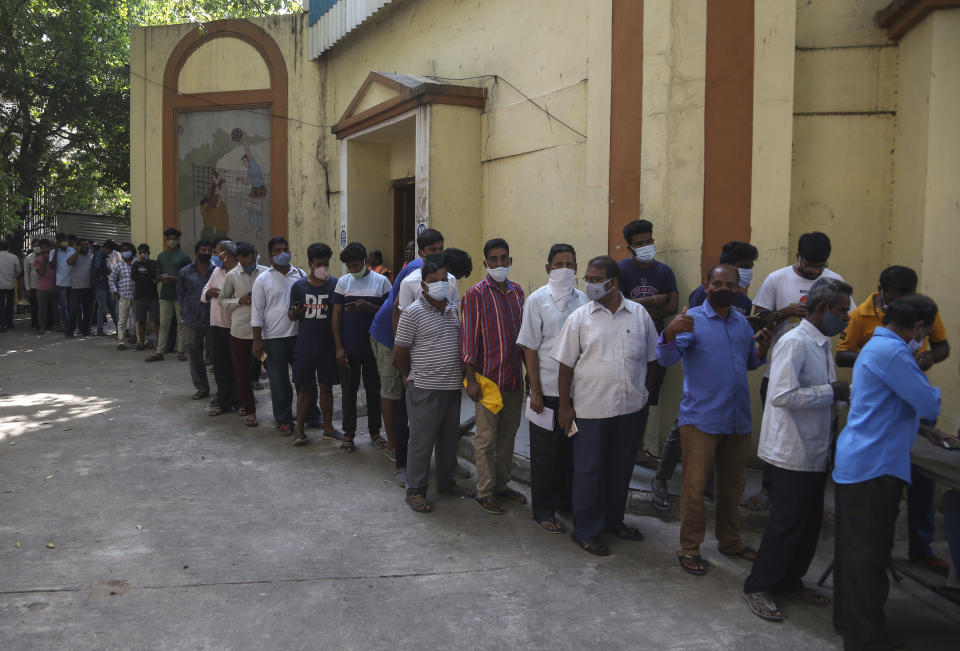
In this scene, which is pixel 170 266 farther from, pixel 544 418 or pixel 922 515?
pixel 922 515

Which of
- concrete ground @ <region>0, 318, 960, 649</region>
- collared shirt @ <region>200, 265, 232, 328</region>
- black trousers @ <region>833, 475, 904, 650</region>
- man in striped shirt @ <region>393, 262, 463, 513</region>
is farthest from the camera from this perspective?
collared shirt @ <region>200, 265, 232, 328</region>

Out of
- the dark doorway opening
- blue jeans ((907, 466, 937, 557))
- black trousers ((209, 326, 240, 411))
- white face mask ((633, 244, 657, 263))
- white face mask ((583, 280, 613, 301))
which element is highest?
the dark doorway opening

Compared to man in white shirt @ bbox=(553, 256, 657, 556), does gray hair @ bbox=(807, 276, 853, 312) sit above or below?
above

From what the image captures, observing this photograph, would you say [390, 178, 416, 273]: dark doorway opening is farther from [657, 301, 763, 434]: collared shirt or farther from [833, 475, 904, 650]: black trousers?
[833, 475, 904, 650]: black trousers

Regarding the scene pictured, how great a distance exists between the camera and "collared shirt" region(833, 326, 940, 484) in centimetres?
307

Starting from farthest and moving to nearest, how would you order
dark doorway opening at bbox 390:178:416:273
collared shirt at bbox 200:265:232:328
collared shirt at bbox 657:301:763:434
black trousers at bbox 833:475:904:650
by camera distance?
dark doorway opening at bbox 390:178:416:273 → collared shirt at bbox 200:265:232:328 → collared shirt at bbox 657:301:763:434 → black trousers at bbox 833:475:904:650

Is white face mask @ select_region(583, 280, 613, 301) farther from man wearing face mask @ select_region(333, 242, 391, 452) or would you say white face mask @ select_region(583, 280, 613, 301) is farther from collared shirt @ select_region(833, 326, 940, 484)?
man wearing face mask @ select_region(333, 242, 391, 452)

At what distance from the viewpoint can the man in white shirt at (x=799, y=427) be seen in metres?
3.57

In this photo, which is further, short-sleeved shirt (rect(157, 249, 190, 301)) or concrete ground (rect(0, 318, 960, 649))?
short-sleeved shirt (rect(157, 249, 190, 301))

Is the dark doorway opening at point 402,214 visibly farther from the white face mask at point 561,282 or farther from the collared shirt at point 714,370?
the collared shirt at point 714,370

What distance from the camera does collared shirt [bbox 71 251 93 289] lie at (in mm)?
13820

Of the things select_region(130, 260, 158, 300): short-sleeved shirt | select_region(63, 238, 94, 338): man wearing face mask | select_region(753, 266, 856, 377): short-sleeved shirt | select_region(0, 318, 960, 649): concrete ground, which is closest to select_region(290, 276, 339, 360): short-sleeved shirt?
select_region(0, 318, 960, 649): concrete ground

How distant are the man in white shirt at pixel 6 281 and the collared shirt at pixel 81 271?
6.72 feet

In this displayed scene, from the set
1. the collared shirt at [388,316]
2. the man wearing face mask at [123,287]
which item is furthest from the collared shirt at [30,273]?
the collared shirt at [388,316]
